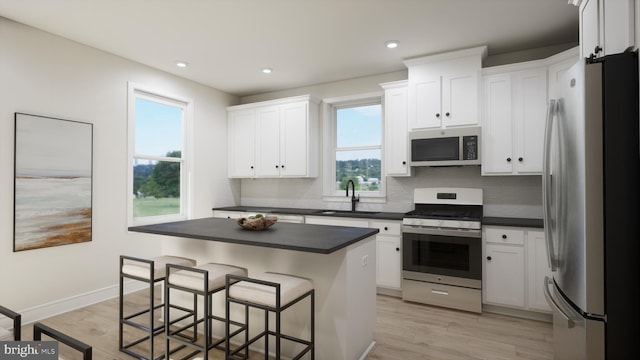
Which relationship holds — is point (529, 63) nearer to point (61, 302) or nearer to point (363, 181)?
point (363, 181)

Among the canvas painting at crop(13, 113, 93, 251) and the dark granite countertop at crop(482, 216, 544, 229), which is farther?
the dark granite countertop at crop(482, 216, 544, 229)

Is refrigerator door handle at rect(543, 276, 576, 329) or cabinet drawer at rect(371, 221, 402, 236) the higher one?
cabinet drawer at rect(371, 221, 402, 236)

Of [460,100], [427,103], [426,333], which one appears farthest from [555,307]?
[427,103]

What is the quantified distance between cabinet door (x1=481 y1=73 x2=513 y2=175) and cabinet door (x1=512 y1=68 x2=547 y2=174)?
2.9 inches

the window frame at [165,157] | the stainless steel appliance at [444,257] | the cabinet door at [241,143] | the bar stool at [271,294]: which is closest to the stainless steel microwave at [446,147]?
the stainless steel appliance at [444,257]

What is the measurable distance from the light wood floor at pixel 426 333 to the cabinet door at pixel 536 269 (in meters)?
0.20

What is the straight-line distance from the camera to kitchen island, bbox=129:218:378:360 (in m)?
2.32

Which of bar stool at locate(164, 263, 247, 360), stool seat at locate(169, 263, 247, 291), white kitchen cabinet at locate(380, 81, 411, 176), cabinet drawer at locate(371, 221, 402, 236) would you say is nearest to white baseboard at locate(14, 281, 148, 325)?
bar stool at locate(164, 263, 247, 360)

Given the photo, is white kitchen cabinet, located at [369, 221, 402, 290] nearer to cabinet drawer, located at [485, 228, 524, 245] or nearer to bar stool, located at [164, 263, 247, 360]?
cabinet drawer, located at [485, 228, 524, 245]

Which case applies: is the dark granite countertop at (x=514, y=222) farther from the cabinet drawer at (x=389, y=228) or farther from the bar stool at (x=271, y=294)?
the bar stool at (x=271, y=294)

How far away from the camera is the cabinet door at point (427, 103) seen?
3.83m

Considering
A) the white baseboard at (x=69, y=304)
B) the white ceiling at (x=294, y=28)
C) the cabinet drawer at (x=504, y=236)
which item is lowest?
the white baseboard at (x=69, y=304)

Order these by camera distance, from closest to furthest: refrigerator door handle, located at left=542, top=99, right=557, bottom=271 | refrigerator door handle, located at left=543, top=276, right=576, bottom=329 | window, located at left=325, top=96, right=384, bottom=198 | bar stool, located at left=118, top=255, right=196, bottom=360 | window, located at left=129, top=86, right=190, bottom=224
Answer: refrigerator door handle, located at left=543, top=276, right=576, bottom=329 < refrigerator door handle, located at left=542, top=99, right=557, bottom=271 < bar stool, located at left=118, top=255, right=196, bottom=360 < window, located at left=129, top=86, right=190, bottom=224 < window, located at left=325, top=96, right=384, bottom=198

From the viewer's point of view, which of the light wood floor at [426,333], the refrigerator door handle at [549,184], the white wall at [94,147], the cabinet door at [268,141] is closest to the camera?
the refrigerator door handle at [549,184]
